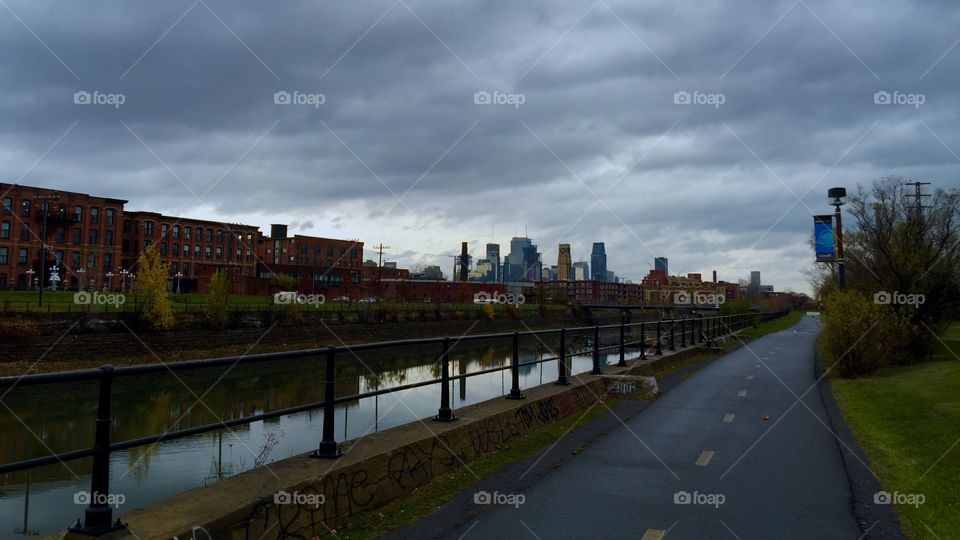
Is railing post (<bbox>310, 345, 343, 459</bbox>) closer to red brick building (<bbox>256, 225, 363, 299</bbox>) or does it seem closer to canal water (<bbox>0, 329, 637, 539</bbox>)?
canal water (<bbox>0, 329, 637, 539</bbox>)

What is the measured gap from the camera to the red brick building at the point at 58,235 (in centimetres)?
7312

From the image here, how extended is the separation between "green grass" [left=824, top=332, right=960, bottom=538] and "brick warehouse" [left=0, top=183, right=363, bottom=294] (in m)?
60.6

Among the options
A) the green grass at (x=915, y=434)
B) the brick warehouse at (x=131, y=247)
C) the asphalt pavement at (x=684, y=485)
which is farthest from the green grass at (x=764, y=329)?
the brick warehouse at (x=131, y=247)

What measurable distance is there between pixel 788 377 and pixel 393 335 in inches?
1965

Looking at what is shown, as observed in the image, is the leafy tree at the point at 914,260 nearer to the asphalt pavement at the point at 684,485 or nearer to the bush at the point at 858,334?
the bush at the point at 858,334

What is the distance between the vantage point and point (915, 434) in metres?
10.4

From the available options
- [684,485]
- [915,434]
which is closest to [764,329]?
[915,434]

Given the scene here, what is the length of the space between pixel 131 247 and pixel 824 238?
3564 inches

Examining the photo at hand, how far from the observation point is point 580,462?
26.8 feet

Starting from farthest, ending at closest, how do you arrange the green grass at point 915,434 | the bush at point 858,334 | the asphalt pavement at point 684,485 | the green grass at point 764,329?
the green grass at point 764,329 → the bush at point 858,334 → the green grass at point 915,434 → the asphalt pavement at point 684,485

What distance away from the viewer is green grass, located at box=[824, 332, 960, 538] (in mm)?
6348

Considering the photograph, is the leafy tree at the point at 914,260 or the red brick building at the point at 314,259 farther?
the red brick building at the point at 314,259

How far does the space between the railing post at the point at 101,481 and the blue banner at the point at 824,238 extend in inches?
1016

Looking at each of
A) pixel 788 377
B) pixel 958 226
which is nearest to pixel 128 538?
pixel 788 377
